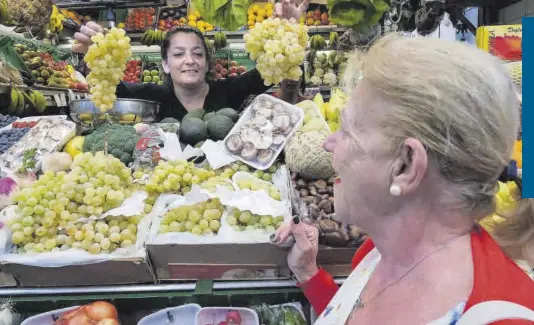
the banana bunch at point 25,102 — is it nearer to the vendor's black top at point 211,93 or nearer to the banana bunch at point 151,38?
Result: the vendor's black top at point 211,93

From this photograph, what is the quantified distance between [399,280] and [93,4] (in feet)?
25.1

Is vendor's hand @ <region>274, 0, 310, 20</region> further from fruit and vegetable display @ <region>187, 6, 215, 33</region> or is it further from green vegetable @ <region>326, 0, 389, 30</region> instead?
fruit and vegetable display @ <region>187, 6, 215, 33</region>

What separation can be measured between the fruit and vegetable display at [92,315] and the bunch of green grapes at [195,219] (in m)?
0.33

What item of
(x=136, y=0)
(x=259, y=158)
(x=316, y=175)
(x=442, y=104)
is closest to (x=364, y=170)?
(x=442, y=104)

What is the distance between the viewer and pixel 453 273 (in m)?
0.82

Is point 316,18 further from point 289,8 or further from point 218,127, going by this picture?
point 218,127

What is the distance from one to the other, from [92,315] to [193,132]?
1167 millimetres

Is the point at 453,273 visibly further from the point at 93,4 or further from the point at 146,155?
the point at 93,4

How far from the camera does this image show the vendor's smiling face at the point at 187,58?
3344 mm

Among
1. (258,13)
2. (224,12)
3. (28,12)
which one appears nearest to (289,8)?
(224,12)

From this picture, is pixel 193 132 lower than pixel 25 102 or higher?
lower

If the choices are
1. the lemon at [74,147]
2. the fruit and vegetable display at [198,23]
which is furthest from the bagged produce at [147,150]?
the fruit and vegetable display at [198,23]

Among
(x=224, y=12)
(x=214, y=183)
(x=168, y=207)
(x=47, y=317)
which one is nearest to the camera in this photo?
(x=47, y=317)

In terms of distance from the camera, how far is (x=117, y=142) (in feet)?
7.60
